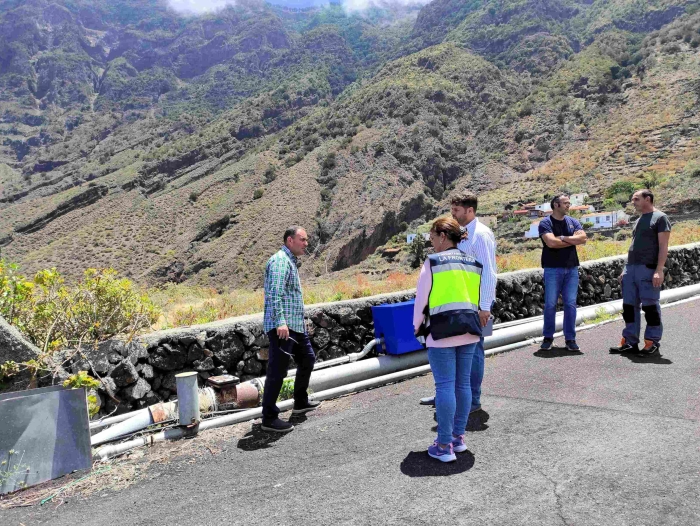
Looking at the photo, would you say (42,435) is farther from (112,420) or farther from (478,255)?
(478,255)

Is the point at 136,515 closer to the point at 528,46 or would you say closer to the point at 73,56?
the point at 528,46

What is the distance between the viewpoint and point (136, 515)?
3.39 m

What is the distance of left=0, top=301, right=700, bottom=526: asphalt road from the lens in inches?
120

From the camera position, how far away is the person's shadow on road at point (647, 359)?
596 cm

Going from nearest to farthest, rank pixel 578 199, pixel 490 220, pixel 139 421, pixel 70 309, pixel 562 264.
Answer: pixel 139 421 → pixel 70 309 → pixel 562 264 → pixel 490 220 → pixel 578 199

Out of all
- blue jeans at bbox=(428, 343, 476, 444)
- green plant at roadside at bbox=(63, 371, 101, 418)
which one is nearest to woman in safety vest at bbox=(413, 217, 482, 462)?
blue jeans at bbox=(428, 343, 476, 444)

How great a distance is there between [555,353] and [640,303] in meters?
1.13

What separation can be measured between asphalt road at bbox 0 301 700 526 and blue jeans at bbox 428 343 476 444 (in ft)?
0.76

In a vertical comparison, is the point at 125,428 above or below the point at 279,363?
below

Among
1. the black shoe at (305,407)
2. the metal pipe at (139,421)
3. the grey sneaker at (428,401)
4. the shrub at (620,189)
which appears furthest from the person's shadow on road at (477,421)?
the shrub at (620,189)

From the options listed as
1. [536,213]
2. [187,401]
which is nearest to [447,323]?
[187,401]

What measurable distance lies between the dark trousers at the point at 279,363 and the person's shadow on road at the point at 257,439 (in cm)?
13

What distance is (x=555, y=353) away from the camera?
6.66m

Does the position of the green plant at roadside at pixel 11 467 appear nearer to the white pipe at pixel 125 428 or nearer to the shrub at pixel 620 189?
the white pipe at pixel 125 428
